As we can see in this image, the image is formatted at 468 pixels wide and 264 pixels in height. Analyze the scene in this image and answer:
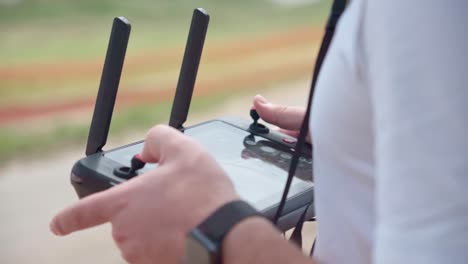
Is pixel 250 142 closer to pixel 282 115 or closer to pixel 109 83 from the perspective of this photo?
pixel 282 115

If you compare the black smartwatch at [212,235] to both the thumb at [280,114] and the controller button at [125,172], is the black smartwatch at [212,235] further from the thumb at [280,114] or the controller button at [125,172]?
the thumb at [280,114]

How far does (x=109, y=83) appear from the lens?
788mm

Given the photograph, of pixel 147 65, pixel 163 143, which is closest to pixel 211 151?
pixel 163 143

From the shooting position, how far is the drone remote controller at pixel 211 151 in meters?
0.69

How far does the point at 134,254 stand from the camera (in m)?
0.54

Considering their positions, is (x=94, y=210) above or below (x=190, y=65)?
below

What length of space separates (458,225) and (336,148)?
10 cm

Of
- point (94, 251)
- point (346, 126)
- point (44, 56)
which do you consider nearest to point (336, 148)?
point (346, 126)

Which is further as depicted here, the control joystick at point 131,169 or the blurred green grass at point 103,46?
the blurred green grass at point 103,46

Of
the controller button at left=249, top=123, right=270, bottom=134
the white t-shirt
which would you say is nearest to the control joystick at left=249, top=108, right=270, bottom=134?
the controller button at left=249, top=123, right=270, bottom=134

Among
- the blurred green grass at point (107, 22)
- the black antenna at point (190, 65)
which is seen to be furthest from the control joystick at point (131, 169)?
the blurred green grass at point (107, 22)

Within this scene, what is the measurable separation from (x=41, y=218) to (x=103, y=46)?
240 centimetres

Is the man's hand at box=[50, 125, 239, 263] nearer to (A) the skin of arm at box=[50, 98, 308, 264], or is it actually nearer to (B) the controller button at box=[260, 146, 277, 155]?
(A) the skin of arm at box=[50, 98, 308, 264]

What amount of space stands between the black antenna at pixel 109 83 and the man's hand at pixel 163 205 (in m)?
0.26
